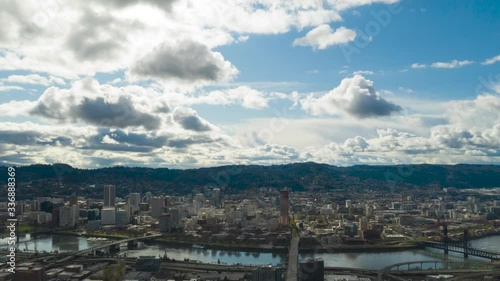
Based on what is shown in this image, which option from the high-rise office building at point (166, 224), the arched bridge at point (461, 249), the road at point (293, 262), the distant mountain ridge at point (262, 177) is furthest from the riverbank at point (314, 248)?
the distant mountain ridge at point (262, 177)

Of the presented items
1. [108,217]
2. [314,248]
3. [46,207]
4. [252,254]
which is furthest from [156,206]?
[314,248]

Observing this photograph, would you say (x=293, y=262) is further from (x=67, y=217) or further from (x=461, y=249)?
(x=67, y=217)

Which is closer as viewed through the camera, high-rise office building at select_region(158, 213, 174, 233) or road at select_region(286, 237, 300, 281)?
Answer: road at select_region(286, 237, 300, 281)

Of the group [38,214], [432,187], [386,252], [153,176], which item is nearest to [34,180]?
[153,176]

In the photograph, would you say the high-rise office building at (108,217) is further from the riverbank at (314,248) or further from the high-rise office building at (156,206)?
the riverbank at (314,248)

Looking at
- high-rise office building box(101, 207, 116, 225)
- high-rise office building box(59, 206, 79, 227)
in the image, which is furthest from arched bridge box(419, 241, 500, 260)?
high-rise office building box(59, 206, 79, 227)

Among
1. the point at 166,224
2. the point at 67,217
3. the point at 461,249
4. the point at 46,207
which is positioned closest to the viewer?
the point at 461,249

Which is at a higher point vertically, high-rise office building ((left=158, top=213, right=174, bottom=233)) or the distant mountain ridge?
the distant mountain ridge

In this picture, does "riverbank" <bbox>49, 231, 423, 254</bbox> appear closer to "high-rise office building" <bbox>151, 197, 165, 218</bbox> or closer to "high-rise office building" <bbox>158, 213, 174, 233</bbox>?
"high-rise office building" <bbox>158, 213, 174, 233</bbox>
